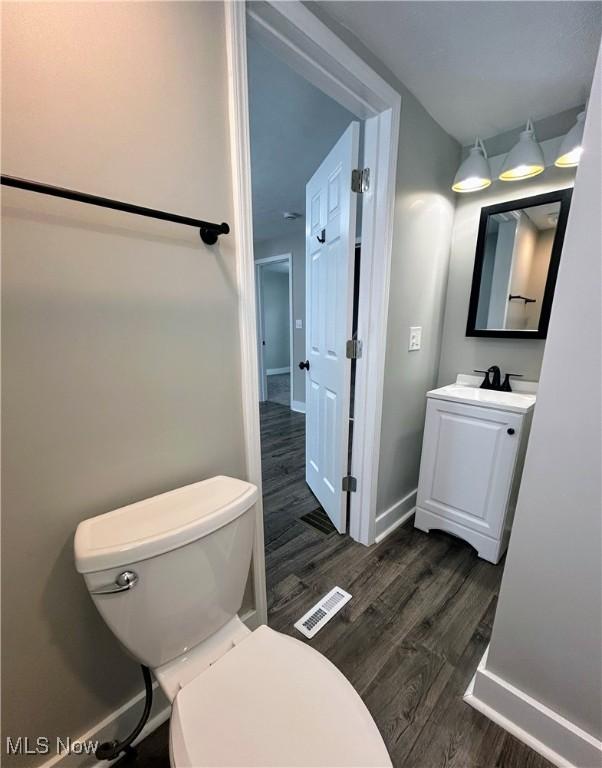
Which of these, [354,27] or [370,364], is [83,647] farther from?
[354,27]

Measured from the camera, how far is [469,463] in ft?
5.40

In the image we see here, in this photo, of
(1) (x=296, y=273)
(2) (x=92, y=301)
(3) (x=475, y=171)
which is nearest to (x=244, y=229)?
(2) (x=92, y=301)

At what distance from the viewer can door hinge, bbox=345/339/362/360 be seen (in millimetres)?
1599

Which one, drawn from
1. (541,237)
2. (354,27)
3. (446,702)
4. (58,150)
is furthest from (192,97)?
(446,702)

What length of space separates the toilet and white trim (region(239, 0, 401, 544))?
3.11 feet

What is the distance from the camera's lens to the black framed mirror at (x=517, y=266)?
64.1 inches

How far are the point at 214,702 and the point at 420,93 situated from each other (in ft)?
7.54

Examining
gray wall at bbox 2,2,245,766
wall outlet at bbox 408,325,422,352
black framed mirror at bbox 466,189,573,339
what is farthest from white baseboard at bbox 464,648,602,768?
black framed mirror at bbox 466,189,573,339

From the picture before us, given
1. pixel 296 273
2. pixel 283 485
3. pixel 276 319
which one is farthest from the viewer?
pixel 276 319

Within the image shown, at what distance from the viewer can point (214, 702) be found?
2.22 ft

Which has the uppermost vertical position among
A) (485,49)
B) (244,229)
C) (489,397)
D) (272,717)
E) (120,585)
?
(485,49)

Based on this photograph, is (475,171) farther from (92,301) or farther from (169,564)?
(169,564)

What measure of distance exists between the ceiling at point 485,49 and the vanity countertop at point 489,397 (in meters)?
1.37

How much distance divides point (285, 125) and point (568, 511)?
2.19 m
